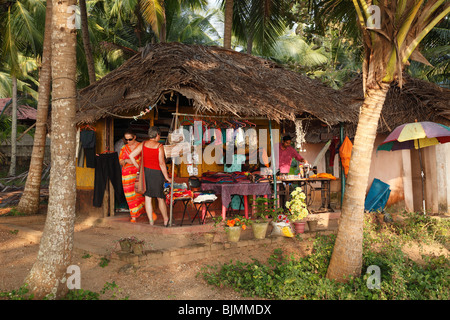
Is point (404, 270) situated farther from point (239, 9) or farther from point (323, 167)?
point (239, 9)

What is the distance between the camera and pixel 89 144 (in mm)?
9078

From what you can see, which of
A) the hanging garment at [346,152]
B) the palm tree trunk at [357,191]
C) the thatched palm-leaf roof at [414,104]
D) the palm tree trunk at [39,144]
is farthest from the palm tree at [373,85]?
the palm tree trunk at [39,144]

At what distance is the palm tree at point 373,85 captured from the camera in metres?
5.22

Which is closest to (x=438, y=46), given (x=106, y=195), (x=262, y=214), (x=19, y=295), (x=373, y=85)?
(x=262, y=214)

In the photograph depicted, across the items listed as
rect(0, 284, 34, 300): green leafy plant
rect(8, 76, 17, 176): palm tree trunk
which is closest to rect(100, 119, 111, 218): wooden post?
rect(0, 284, 34, 300): green leafy plant

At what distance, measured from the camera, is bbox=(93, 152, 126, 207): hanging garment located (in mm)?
8828

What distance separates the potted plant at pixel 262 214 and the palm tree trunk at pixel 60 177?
134 inches

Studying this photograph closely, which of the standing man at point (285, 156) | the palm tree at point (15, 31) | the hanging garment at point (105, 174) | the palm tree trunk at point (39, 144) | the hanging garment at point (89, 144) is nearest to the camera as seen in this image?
the hanging garment at point (105, 174)

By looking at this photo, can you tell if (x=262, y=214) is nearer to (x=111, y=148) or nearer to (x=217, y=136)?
(x=217, y=136)

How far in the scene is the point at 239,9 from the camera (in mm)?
14320

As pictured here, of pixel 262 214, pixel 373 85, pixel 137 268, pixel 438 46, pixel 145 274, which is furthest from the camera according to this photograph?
pixel 438 46

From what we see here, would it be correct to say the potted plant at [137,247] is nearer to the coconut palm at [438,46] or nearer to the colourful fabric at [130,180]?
the colourful fabric at [130,180]

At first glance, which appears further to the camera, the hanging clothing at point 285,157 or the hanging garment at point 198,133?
the hanging clothing at point 285,157

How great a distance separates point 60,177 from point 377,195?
8263 mm
